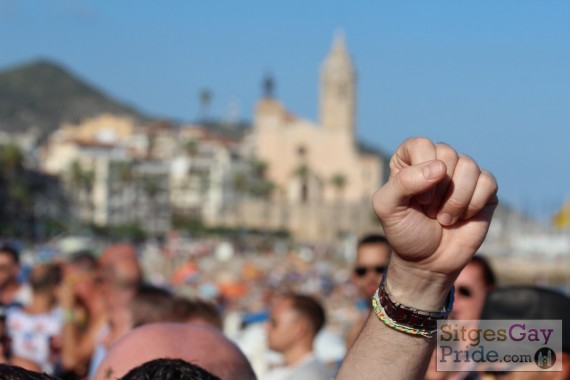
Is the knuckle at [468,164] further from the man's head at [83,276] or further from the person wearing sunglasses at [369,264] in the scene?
the man's head at [83,276]

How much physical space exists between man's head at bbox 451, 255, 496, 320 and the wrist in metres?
1.72

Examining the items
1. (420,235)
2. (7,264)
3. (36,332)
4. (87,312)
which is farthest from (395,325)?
(7,264)

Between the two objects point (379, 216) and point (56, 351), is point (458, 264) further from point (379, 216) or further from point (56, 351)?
point (56, 351)

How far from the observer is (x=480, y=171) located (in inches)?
72.6

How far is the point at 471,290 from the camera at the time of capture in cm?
396

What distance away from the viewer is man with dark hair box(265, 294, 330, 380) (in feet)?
15.8

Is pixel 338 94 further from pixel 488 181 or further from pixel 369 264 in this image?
pixel 488 181

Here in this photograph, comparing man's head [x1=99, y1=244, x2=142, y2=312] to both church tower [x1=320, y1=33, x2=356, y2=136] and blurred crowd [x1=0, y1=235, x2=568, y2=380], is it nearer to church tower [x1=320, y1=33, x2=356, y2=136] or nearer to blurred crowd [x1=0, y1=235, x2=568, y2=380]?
blurred crowd [x1=0, y1=235, x2=568, y2=380]

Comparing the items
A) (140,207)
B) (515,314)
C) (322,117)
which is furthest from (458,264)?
(322,117)

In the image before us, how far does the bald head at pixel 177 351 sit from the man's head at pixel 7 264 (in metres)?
4.31

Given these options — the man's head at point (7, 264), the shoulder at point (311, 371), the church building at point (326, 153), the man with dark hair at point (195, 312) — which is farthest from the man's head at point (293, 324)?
the church building at point (326, 153)

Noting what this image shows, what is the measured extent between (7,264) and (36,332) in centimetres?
84

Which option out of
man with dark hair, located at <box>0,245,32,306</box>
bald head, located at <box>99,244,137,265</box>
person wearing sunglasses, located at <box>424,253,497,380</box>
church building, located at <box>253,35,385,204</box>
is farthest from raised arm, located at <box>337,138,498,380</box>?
church building, located at <box>253,35,385,204</box>

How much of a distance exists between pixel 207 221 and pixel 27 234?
25.0 meters
